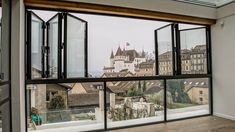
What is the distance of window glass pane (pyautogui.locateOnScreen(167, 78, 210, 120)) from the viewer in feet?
15.0

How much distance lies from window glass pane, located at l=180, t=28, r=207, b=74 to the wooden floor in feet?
3.74

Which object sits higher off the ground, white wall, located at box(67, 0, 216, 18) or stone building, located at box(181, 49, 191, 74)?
white wall, located at box(67, 0, 216, 18)

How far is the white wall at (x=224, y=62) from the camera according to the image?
4410mm

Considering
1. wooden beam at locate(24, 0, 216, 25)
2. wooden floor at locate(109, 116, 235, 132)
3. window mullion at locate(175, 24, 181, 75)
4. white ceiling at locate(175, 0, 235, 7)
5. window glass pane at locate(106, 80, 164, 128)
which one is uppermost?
white ceiling at locate(175, 0, 235, 7)

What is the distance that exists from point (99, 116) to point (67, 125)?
62cm

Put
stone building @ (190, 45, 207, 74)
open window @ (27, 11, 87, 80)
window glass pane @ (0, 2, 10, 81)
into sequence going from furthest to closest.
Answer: stone building @ (190, 45, 207, 74) → open window @ (27, 11, 87, 80) → window glass pane @ (0, 2, 10, 81)

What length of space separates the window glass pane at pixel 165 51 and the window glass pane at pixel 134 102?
33 cm

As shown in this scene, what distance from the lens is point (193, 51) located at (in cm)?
481

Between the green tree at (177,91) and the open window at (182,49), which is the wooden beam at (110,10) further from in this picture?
the green tree at (177,91)

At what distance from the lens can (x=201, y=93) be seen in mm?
4891

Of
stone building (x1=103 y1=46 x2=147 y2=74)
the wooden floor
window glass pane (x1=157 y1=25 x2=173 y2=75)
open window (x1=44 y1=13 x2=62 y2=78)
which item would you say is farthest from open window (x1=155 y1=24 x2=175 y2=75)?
open window (x1=44 y1=13 x2=62 y2=78)

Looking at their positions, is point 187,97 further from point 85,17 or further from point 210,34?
point 85,17

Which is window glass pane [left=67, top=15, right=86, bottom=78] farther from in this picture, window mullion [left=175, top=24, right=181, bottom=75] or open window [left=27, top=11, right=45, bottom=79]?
window mullion [left=175, top=24, right=181, bottom=75]

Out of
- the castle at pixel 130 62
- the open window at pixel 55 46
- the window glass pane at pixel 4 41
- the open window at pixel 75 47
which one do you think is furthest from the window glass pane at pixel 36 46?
the castle at pixel 130 62
